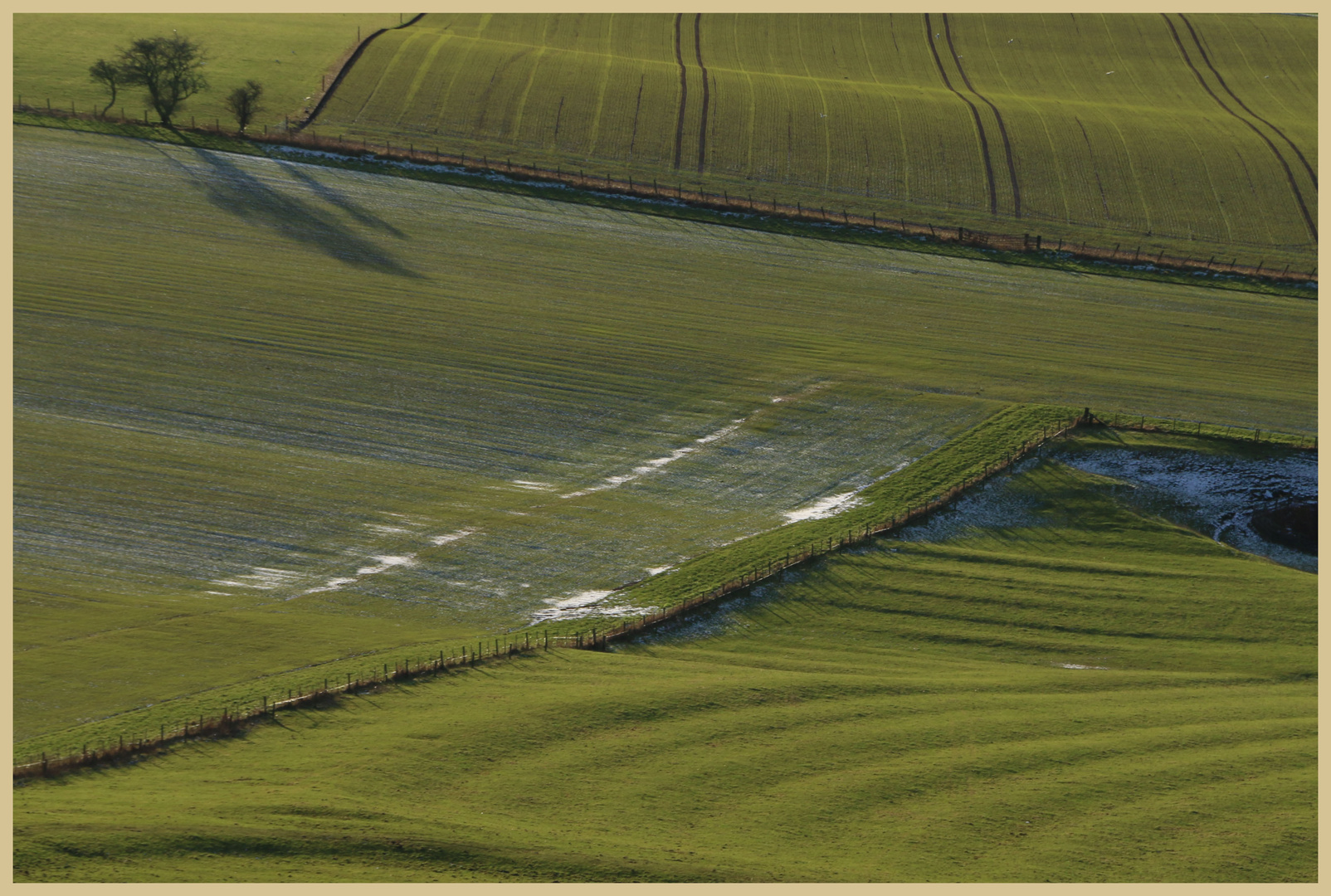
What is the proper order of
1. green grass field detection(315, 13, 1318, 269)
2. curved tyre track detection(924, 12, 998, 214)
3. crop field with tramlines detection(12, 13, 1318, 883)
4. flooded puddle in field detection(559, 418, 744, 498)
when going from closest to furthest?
crop field with tramlines detection(12, 13, 1318, 883) < flooded puddle in field detection(559, 418, 744, 498) < green grass field detection(315, 13, 1318, 269) < curved tyre track detection(924, 12, 998, 214)

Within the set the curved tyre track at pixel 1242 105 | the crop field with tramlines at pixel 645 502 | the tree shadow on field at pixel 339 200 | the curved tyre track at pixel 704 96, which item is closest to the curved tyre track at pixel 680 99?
the crop field with tramlines at pixel 645 502

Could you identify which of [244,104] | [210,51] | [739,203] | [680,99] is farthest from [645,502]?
[210,51]

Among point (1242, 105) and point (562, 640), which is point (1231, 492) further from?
point (1242, 105)

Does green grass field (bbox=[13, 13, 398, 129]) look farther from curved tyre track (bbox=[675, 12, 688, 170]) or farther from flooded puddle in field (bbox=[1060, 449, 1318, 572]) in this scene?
flooded puddle in field (bbox=[1060, 449, 1318, 572])

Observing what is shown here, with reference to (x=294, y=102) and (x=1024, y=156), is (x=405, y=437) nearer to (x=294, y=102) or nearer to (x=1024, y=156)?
(x=294, y=102)

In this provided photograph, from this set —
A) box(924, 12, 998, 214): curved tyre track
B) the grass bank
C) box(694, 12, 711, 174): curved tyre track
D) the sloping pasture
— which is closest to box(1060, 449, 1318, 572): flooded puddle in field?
the sloping pasture

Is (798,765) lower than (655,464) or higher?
lower

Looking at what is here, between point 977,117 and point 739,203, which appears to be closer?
point 739,203
